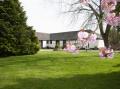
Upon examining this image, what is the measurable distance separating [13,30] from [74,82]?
16122 millimetres

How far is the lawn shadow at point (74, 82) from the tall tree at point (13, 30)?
1395 centimetres

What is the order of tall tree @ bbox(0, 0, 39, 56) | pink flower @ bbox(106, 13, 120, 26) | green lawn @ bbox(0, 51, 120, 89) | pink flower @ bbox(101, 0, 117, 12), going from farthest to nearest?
tall tree @ bbox(0, 0, 39, 56) → green lawn @ bbox(0, 51, 120, 89) → pink flower @ bbox(106, 13, 120, 26) → pink flower @ bbox(101, 0, 117, 12)

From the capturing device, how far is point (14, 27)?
31.3m

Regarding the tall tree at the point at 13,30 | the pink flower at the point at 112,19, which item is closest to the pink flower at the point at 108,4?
the pink flower at the point at 112,19

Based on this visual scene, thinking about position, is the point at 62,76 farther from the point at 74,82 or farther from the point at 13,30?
the point at 13,30

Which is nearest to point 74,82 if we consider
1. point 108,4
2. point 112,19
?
point 112,19

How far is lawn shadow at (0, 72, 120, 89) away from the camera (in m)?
15.1

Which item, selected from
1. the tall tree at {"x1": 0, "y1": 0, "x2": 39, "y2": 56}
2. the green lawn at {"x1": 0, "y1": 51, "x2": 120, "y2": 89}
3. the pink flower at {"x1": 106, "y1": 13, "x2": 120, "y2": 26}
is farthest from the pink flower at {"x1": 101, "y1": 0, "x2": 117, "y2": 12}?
the tall tree at {"x1": 0, "y1": 0, "x2": 39, "y2": 56}

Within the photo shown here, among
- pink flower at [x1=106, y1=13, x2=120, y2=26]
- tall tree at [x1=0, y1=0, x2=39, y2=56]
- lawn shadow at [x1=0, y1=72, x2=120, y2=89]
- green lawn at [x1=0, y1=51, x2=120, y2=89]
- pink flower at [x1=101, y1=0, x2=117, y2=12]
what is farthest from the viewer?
tall tree at [x1=0, y1=0, x2=39, y2=56]

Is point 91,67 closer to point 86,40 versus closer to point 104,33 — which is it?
point 104,33

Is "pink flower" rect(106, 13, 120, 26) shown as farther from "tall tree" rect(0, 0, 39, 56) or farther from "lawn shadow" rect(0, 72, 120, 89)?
"tall tree" rect(0, 0, 39, 56)

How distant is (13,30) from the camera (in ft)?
103

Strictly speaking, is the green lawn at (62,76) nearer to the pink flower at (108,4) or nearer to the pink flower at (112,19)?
the pink flower at (112,19)

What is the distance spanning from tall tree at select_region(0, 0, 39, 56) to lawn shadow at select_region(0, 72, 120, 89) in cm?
1395
